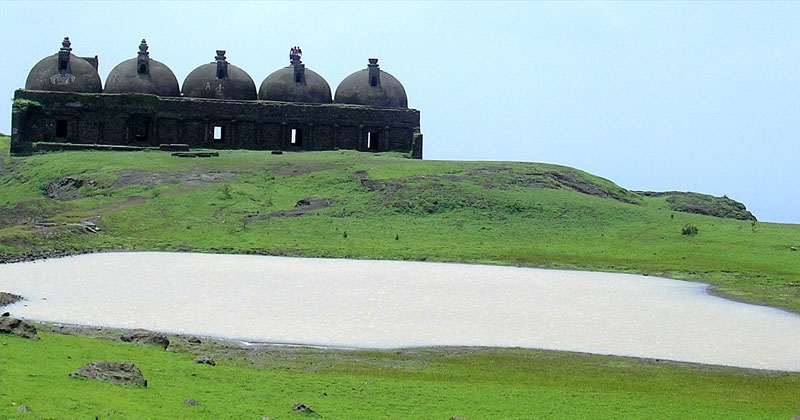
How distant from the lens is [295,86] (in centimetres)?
9294

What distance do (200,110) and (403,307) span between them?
184 ft

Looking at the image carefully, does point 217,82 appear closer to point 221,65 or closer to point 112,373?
point 221,65

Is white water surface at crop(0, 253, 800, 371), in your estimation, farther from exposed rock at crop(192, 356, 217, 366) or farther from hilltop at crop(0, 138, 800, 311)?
exposed rock at crop(192, 356, 217, 366)

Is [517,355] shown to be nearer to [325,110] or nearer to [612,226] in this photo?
[612,226]

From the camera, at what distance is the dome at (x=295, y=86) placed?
92.8 meters

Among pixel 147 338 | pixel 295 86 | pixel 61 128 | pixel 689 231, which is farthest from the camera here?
pixel 295 86

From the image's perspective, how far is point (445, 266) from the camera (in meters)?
50.1

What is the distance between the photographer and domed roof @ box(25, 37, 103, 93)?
290 feet

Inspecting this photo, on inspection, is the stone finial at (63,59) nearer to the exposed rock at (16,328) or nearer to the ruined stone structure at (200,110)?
the ruined stone structure at (200,110)

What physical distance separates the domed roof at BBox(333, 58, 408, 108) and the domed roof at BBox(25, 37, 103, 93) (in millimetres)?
19187

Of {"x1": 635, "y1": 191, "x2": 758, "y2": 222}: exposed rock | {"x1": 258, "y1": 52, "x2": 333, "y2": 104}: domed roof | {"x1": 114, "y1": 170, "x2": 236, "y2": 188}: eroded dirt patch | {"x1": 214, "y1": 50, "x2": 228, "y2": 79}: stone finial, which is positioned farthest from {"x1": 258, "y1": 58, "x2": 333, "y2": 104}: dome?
{"x1": 635, "y1": 191, "x2": 758, "y2": 222}: exposed rock

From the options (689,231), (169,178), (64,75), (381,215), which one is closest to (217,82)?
(64,75)

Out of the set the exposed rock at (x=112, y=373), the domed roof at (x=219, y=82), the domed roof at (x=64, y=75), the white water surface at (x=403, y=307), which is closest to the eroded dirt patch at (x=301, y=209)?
the white water surface at (x=403, y=307)

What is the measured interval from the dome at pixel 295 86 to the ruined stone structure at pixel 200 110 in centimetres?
8
